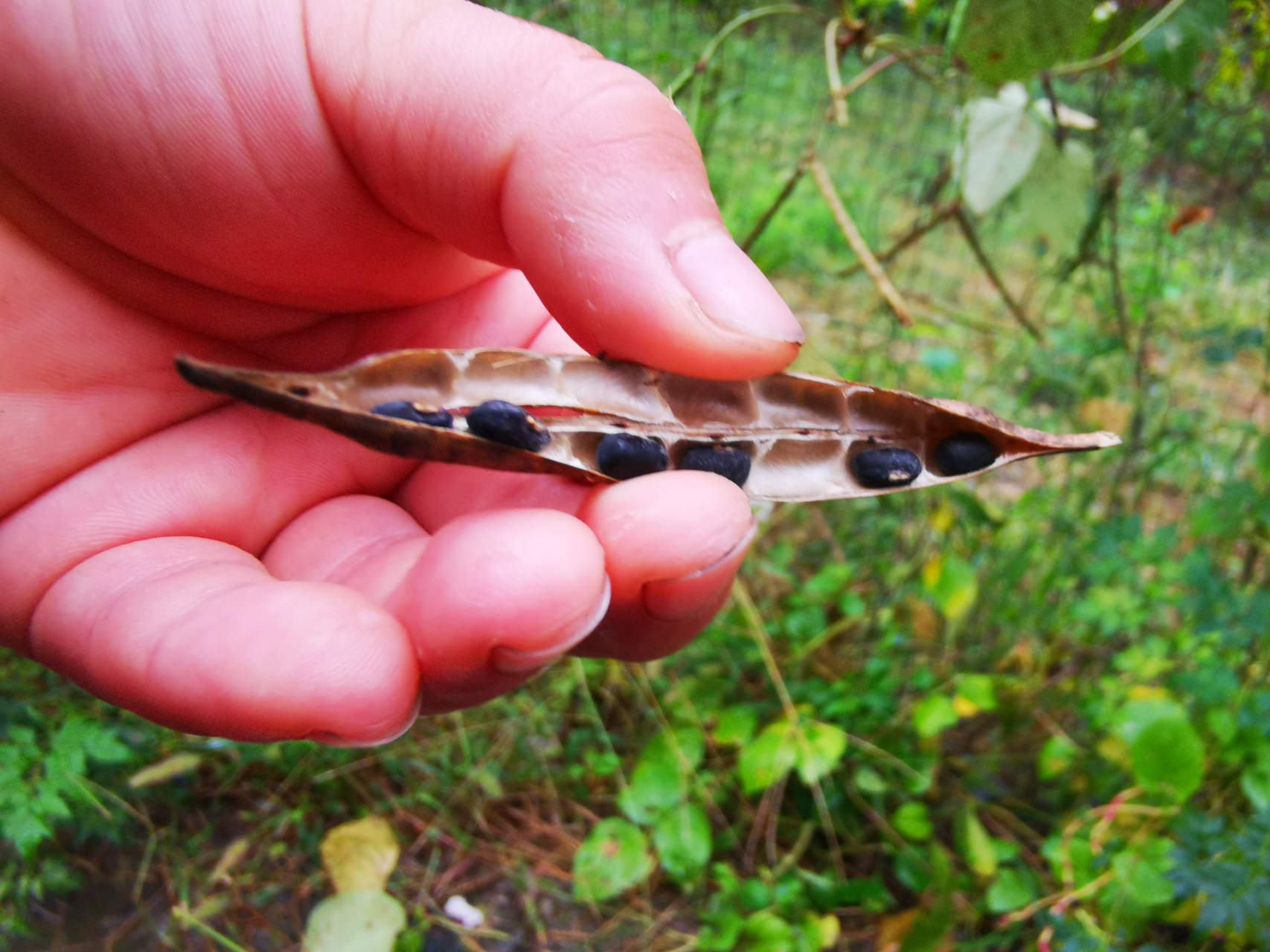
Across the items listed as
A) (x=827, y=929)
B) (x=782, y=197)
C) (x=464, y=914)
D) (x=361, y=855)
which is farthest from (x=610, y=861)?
(x=782, y=197)

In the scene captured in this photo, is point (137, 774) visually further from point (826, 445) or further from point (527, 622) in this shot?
point (826, 445)

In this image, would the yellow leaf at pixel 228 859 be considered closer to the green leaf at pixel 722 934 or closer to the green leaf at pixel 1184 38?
the green leaf at pixel 722 934

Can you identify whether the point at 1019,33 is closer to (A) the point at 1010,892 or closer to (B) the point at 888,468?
(B) the point at 888,468

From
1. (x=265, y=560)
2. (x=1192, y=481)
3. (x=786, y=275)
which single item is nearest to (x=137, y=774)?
(x=265, y=560)

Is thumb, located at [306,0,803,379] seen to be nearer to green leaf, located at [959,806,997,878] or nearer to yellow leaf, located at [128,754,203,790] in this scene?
green leaf, located at [959,806,997,878]

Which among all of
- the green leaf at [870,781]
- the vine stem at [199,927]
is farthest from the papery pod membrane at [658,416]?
the vine stem at [199,927]

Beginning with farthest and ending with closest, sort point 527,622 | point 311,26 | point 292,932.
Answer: point 292,932 < point 311,26 < point 527,622
